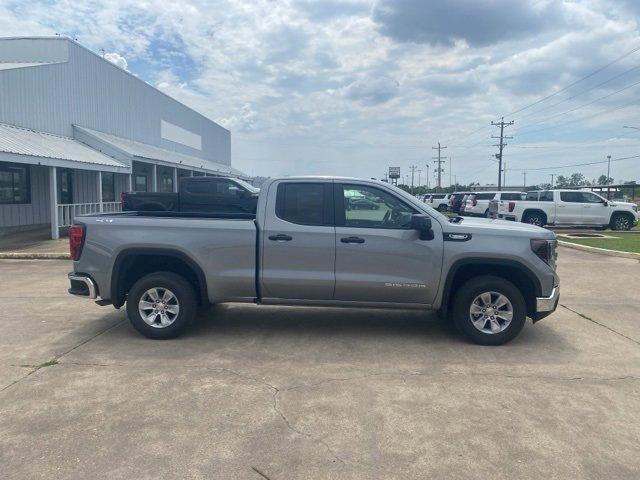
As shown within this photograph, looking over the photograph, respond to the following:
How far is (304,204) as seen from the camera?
565 centimetres

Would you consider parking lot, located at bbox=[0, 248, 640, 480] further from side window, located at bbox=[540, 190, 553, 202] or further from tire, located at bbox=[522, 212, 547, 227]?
side window, located at bbox=[540, 190, 553, 202]

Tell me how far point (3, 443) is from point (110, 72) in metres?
22.8

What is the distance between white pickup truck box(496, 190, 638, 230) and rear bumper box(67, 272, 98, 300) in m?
17.7

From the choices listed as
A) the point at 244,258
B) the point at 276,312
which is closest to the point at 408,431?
the point at 244,258

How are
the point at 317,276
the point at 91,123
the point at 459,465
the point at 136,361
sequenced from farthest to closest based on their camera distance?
the point at 91,123 < the point at 317,276 < the point at 136,361 < the point at 459,465

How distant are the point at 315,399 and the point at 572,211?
19.6 m

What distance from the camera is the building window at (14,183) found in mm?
15953

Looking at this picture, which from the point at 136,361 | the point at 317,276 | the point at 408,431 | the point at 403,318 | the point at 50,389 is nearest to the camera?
the point at 408,431

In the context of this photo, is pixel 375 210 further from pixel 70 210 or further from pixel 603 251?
pixel 70 210

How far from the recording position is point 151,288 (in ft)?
18.5

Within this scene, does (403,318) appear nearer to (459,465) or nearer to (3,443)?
(459,465)

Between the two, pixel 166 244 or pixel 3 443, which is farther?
pixel 166 244

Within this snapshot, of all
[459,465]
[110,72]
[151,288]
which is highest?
[110,72]

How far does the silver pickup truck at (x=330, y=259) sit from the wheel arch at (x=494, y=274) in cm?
1
